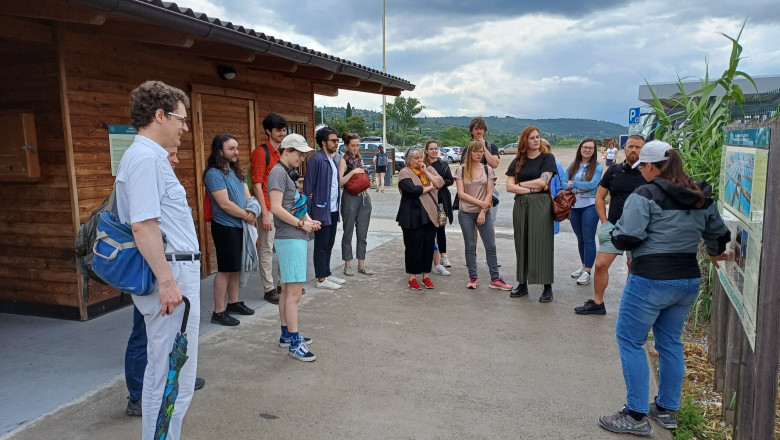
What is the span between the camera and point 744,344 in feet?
9.34

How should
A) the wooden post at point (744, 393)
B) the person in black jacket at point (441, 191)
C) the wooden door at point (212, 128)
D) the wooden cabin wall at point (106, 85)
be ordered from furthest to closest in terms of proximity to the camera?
the person in black jacket at point (441, 191) < the wooden door at point (212, 128) < the wooden cabin wall at point (106, 85) < the wooden post at point (744, 393)

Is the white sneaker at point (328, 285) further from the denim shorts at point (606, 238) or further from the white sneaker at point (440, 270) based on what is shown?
the denim shorts at point (606, 238)

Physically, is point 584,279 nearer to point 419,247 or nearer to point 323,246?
point 419,247

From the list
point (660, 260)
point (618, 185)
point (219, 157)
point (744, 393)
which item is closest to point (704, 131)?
point (618, 185)

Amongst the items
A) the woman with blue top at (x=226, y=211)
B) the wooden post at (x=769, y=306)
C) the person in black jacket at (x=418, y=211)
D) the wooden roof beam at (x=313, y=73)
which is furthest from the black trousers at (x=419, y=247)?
the wooden post at (x=769, y=306)

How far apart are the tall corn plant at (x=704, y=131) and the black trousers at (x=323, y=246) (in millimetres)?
3749

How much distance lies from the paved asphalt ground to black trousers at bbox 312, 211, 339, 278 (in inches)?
11.7

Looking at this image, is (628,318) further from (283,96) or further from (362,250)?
(283,96)

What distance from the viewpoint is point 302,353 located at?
410 cm

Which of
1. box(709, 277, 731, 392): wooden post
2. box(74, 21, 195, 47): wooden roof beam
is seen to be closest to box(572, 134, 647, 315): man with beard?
box(709, 277, 731, 392): wooden post

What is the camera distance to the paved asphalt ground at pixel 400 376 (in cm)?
314

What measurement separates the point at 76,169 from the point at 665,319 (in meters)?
4.85

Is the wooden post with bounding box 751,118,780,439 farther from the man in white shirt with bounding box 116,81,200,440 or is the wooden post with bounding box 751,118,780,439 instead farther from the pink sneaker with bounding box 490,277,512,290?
the pink sneaker with bounding box 490,277,512,290

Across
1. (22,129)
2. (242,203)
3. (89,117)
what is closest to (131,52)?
(89,117)
